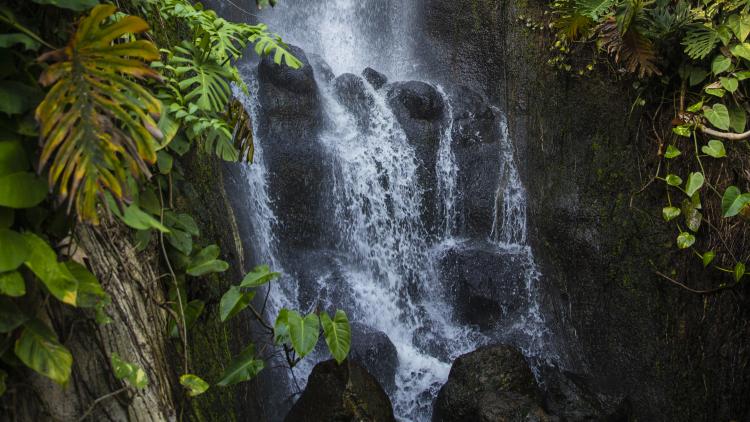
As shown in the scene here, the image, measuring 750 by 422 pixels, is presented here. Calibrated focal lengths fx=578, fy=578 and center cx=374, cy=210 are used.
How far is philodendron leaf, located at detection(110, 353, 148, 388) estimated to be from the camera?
180 cm

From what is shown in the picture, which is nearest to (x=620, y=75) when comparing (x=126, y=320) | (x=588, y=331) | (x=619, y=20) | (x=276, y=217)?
(x=619, y=20)

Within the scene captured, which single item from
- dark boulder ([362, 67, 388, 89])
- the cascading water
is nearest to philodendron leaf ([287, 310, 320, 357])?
the cascading water

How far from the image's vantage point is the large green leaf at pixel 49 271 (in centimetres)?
147

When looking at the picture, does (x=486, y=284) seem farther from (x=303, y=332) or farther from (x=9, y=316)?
(x=9, y=316)

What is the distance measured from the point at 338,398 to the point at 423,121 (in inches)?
148

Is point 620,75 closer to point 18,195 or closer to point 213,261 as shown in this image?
point 213,261

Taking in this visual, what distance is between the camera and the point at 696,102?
14.5 feet

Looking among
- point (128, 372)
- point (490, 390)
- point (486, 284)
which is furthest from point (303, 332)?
point (486, 284)

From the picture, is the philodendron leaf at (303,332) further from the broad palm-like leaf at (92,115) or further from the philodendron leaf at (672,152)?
the philodendron leaf at (672,152)

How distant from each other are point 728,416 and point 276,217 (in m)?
4.32

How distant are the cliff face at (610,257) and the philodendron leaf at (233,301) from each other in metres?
3.34

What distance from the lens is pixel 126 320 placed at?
1965mm

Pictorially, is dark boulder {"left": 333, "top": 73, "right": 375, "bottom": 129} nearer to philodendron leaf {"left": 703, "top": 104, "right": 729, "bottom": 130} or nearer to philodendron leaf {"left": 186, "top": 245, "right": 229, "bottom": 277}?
philodendron leaf {"left": 703, "top": 104, "right": 729, "bottom": 130}

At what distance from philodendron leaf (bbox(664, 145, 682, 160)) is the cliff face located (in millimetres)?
237
